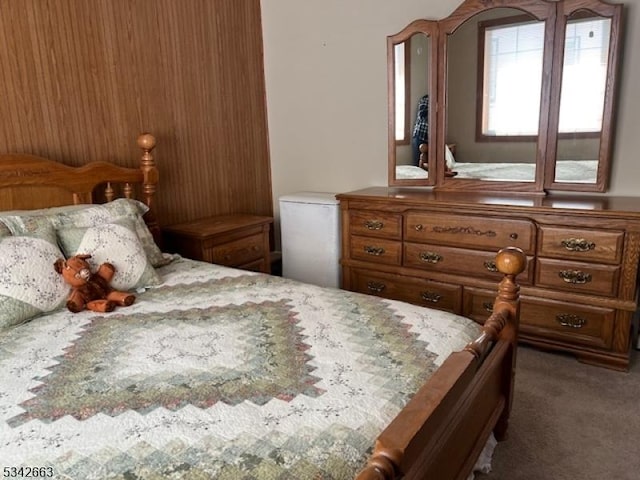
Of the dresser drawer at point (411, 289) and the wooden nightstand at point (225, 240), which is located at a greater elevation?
the wooden nightstand at point (225, 240)

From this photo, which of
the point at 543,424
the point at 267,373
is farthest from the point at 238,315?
the point at 543,424

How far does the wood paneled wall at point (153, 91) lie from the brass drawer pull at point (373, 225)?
1.16 meters

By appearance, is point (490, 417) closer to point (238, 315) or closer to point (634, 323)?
point (238, 315)

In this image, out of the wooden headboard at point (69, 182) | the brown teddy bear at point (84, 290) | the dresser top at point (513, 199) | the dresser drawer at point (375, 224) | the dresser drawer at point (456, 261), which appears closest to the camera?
the brown teddy bear at point (84, 290)

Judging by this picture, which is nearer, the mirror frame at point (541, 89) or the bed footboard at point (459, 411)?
the bed footboard at point (459, 411)

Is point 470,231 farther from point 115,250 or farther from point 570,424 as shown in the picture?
point 115,250

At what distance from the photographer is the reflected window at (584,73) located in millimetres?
2545

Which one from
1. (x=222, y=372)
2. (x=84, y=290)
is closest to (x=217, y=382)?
(x=222, y=372)

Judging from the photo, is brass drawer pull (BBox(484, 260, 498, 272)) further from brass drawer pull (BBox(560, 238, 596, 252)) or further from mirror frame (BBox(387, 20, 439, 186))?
mirror frame (BBox(387, 20, 439, 186))

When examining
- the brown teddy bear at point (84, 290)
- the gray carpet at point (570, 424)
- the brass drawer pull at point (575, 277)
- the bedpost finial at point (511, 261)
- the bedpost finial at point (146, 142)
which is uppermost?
the bedpost finial at point (146, 142)

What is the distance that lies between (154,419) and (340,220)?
2.21 meters

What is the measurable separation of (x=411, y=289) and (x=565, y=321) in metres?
0.85

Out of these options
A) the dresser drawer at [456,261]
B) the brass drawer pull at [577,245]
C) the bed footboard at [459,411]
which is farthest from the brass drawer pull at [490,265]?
the bed footboard at [459,411]

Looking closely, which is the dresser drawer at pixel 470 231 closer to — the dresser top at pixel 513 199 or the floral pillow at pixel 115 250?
the dresser top at pixel 513 199
